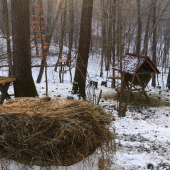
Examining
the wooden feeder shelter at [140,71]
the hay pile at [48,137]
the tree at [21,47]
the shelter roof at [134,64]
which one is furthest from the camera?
the wooden feeder shelter at [140,71]

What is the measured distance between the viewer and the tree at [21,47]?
6523 mm

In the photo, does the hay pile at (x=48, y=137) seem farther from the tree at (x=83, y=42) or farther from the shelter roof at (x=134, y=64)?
the shelter roof at (x=134, y=64)

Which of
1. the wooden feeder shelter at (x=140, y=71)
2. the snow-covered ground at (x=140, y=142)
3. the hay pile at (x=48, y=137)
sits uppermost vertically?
the wooden feeder shelter at (x=140, y=71)

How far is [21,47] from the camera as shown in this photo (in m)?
6.64

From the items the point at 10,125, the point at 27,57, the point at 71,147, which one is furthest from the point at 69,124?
the point at 27,57

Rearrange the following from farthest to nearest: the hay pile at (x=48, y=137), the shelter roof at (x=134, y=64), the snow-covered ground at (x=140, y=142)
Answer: the shelter roof at (x=134, y=64), the snow-covered ground at (x=140, y=142), the hay pile at (x=48, y=137)

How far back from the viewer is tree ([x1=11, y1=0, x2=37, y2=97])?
6523mm

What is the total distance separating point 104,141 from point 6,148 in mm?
1139

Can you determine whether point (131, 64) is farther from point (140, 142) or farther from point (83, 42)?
point (140, 142)

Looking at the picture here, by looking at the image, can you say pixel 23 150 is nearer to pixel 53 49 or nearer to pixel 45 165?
pixel 45 165

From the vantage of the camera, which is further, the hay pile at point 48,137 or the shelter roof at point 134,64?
the shelter roof at point 134,64

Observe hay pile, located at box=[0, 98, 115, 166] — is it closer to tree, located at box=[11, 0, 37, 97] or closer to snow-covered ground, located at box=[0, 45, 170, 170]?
snow-covered ground, located at box=[0, 45, 170, 170]

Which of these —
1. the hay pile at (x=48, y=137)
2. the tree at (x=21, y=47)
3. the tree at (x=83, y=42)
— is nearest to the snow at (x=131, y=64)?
the tree at (x=83, y=42)

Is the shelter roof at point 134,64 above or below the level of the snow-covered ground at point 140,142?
above
